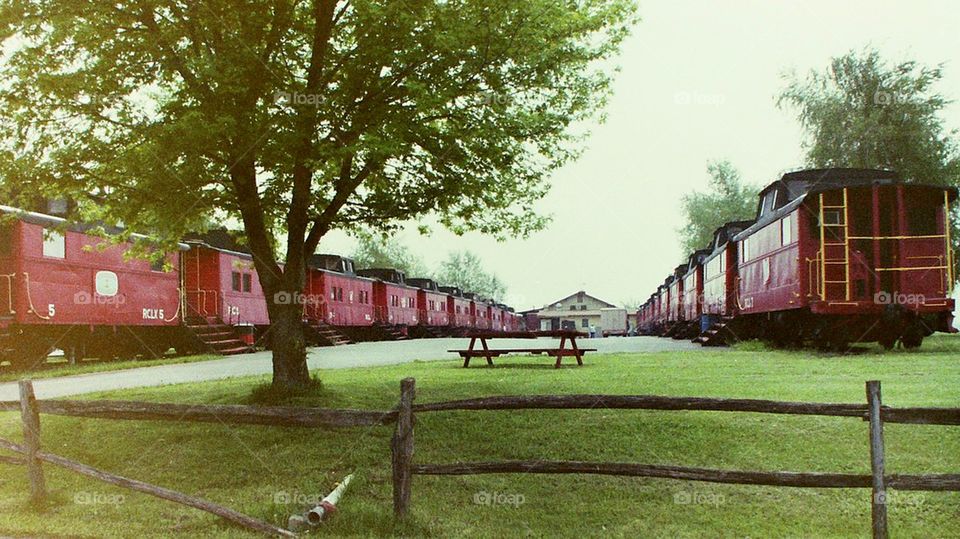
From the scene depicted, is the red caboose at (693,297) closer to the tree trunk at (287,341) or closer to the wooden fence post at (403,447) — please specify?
the tree trunk at (287,341)

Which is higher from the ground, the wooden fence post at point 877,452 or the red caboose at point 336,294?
the red caboose at point 336,294

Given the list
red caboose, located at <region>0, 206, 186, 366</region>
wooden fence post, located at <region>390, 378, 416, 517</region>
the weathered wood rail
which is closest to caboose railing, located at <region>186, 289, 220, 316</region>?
red caboose, located at <region>0, 206, 186, 366</region>

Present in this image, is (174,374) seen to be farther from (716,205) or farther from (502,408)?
(716,205)

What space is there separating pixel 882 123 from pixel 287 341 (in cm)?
2975

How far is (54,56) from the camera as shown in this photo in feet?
33.7

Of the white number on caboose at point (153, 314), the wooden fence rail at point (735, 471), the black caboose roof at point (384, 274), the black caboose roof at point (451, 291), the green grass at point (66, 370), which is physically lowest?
the green grass at point (66, 370)

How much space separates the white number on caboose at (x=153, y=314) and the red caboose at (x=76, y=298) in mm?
31

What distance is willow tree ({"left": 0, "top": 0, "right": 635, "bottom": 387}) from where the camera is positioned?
987 cm

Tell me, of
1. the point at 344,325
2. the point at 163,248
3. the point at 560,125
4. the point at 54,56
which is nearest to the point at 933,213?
the point at 560,125

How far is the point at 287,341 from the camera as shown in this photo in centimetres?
1202

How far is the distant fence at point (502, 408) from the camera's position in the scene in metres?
5.87

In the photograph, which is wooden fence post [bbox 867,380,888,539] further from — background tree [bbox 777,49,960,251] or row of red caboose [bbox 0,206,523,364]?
background tree [bbox 777,49,960,251]

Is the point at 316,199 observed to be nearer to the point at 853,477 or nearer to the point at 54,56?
the point at 54,56

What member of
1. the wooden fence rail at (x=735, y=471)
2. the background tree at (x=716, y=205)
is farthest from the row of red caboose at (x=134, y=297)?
the background tree at (x=716, y=205)
